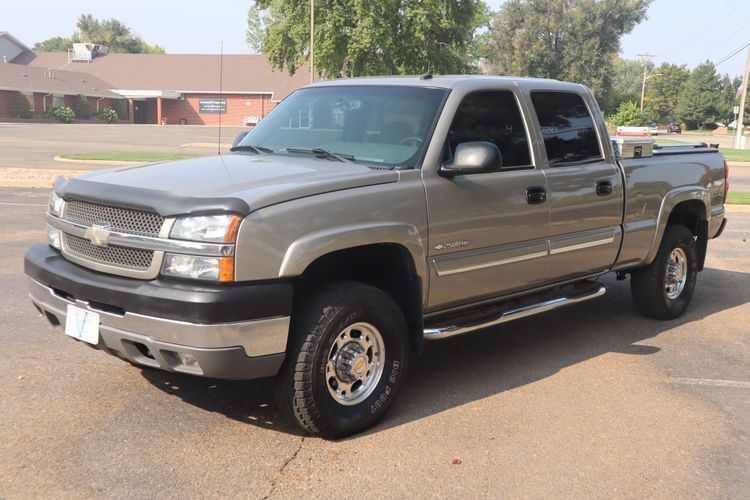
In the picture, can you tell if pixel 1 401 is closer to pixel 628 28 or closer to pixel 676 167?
pixel 676 167

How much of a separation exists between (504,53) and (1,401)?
251 ft

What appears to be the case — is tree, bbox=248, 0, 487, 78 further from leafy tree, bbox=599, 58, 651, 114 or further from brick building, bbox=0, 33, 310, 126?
leafy tree, bbox=599, 58, 651, 114

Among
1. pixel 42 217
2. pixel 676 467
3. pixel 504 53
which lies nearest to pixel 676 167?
pixel 676 467

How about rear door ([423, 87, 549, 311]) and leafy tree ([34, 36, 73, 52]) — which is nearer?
rear door ([423, 87, 549, 311])

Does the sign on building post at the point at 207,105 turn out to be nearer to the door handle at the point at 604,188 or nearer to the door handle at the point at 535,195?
the door handle at the point at 604,188

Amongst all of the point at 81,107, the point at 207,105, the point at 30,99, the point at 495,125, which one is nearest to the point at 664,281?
the point at 495,125

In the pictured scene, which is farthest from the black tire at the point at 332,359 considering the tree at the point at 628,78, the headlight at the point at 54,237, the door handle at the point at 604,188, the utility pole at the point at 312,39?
the tree at the point at 628,78

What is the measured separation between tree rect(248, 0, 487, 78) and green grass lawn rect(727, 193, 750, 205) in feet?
75.8

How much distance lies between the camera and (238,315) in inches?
145

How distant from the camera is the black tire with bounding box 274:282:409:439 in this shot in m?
3.96

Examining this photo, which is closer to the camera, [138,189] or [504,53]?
[138,189]

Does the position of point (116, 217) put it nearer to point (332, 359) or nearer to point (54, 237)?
point (54, 237)

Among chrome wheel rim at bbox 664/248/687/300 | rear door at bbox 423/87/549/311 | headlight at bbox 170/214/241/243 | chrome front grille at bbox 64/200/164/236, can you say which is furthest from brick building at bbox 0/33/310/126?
headlight at bbox 170/214/241/243

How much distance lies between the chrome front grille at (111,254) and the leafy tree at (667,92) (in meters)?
112
